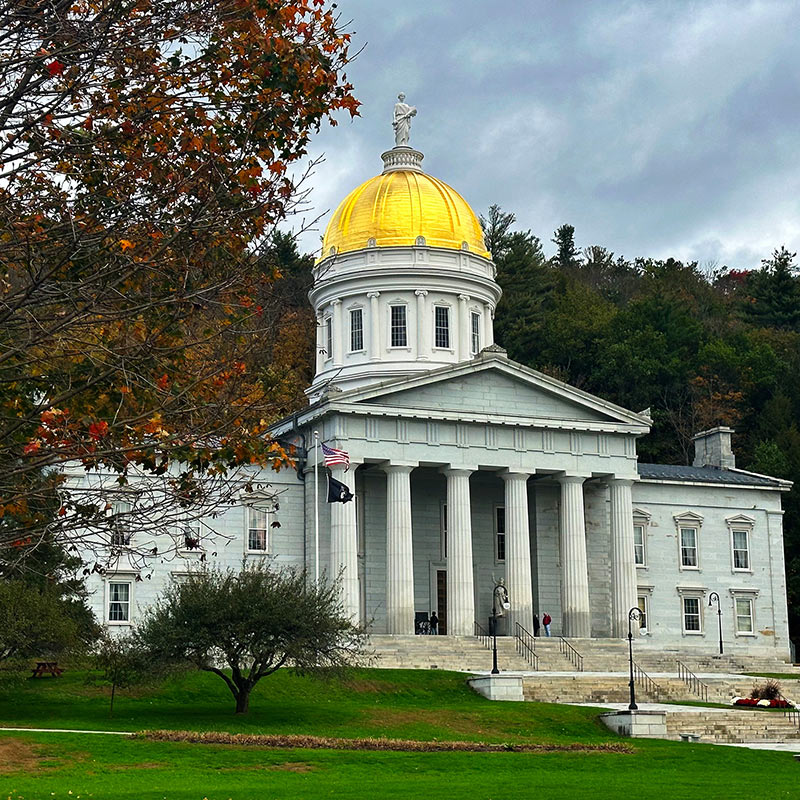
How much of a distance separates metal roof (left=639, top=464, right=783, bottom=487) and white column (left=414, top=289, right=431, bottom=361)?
41.3 feet

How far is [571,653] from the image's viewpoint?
6150 centimetres

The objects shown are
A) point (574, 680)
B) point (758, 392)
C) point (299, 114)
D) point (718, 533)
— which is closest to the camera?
point (299, 114)

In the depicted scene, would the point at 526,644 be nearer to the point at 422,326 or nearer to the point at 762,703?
the point at 762,703

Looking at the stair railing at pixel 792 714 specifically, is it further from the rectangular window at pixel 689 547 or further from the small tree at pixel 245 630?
the rectangular window at pixel 689 547

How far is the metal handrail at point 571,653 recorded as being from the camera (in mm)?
60156

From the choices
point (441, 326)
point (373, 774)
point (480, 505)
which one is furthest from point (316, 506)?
point (373, 774)

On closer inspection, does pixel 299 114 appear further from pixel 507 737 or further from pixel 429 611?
pixel 429 611

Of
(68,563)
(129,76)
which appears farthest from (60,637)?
(129,76)

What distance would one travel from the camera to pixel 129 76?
15.6 metres

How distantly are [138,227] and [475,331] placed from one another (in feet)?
200

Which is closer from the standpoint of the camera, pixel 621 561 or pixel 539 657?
pixel 539 657

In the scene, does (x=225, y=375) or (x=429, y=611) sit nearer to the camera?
(x=225, y=375)

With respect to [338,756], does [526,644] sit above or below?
above

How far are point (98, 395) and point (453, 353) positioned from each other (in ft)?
190
